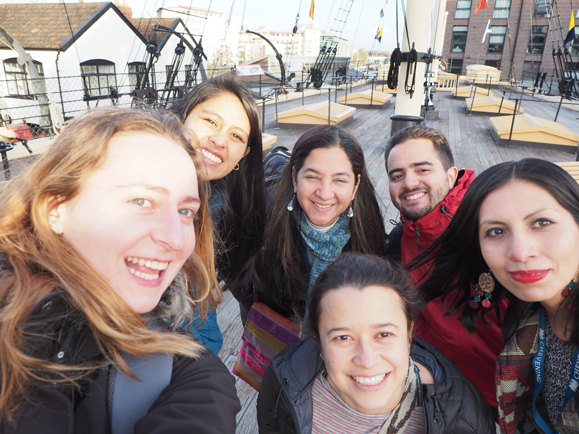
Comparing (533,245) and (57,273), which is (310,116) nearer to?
(533,245)

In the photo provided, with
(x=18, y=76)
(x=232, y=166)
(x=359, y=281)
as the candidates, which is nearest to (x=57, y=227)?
(x=359, y=281)

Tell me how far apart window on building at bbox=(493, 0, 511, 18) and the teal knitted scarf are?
44466 mm

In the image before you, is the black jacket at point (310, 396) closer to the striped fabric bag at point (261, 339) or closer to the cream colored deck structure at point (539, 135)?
the striped fabric bag at point (261, 339)

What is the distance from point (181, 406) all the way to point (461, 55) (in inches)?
1809

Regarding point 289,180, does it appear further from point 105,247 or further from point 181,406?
point 181,406

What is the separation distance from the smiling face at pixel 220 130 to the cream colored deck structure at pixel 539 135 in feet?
26.6

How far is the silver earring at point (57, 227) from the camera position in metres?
0.93

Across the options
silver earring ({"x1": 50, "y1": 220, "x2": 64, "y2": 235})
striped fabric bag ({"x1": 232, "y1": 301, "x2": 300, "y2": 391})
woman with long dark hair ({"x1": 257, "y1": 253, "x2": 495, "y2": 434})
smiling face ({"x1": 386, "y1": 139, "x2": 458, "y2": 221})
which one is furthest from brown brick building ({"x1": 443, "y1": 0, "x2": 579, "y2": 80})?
silver earring ({"x1": 50, "y1": 220, "x2": 64, "y2": 235})

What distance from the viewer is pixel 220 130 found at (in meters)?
1.91

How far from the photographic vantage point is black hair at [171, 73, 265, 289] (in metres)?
2.00

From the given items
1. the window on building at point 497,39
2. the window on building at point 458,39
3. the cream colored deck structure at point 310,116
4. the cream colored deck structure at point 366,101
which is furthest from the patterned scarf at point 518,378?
the window on building at point 458,39

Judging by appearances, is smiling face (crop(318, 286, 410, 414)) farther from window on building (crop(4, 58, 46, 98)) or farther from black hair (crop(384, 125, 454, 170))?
window on building (crop(4, 58, 46, 98))

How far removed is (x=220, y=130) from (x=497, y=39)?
146 ft

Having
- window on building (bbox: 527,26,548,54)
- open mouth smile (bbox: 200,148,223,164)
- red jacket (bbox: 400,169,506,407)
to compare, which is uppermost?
window on building (bbox: 527,26,548,54)
